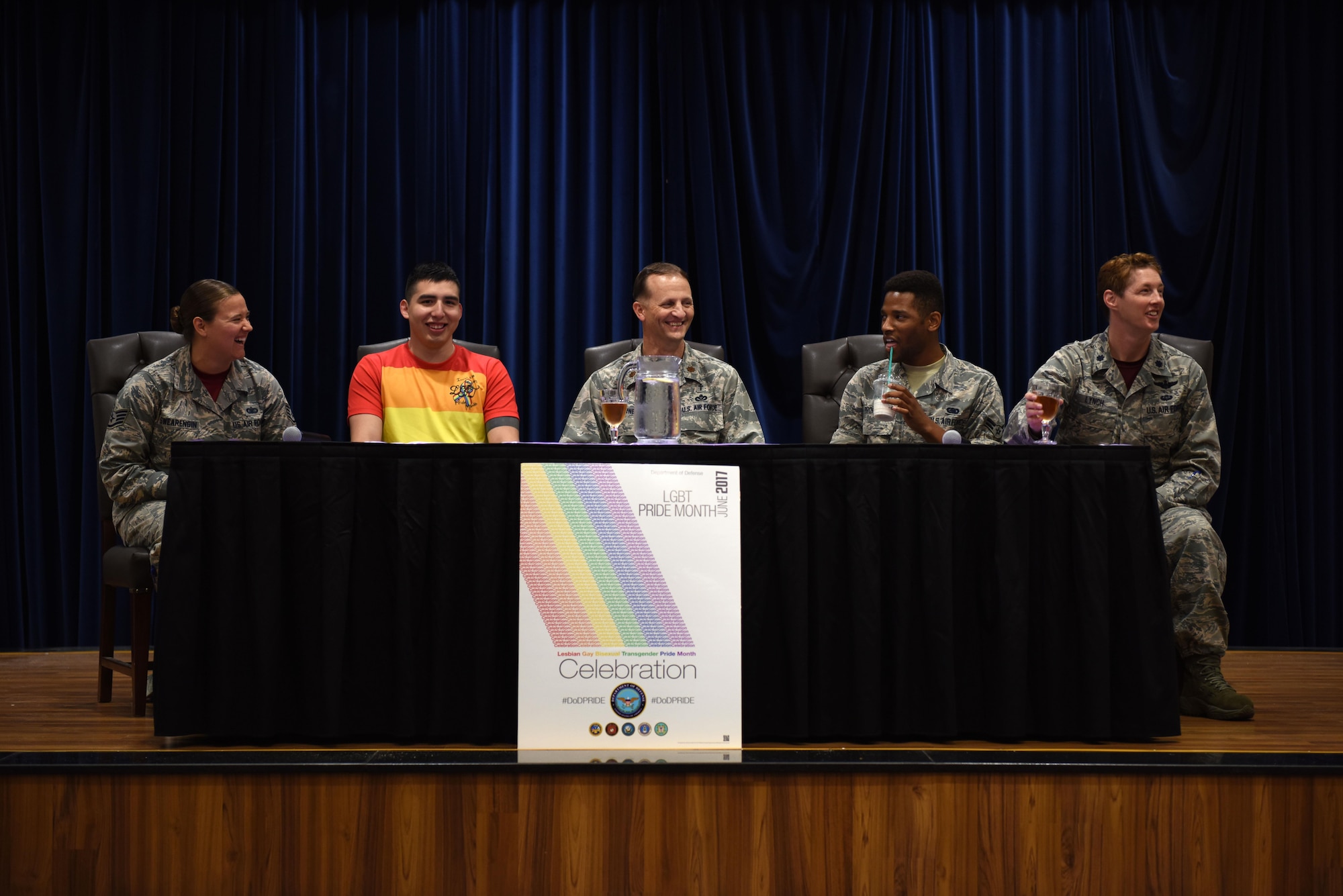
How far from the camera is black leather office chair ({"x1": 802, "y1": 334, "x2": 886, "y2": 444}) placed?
3.57 m

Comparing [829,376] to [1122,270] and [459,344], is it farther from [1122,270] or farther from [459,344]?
[459,344]

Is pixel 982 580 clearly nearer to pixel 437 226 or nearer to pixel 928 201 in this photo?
pixel 928 201

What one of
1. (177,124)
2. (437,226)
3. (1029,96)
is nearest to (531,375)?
(437,226)

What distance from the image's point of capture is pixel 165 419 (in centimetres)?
288

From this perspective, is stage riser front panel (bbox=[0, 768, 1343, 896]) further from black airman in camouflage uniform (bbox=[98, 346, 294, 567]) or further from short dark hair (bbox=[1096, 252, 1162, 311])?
short dark hair (bbox=[1096, 252, 1162, 311])

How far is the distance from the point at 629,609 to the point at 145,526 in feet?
4.80

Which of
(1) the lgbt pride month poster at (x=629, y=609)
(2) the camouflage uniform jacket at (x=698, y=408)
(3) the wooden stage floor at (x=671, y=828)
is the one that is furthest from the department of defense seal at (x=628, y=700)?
(2) the camouflage uniform jacket at (x=698, y=408)

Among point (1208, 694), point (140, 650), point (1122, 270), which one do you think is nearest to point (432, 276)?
point (140, 650)

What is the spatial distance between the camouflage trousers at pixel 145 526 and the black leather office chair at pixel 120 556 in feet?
0.06

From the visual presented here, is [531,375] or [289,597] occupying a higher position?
[531,375]

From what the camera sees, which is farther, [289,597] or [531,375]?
[531,375]

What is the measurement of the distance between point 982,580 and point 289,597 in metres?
1.40

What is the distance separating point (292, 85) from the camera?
14.4 feet

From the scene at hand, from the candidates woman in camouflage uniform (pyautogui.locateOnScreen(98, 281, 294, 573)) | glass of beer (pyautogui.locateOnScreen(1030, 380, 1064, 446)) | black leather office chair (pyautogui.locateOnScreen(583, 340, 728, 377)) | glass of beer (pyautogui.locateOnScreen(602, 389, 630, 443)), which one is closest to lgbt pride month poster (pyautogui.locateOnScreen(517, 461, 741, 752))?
glass of beer (pyautogui.locateOnScreen(602, 389, 630, 443))
